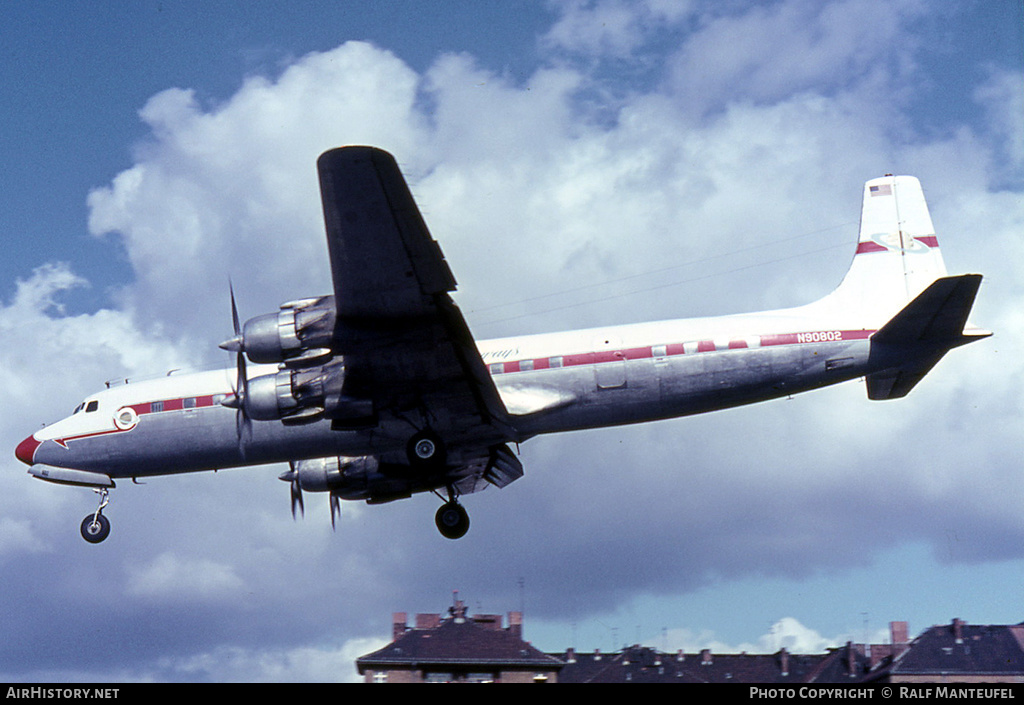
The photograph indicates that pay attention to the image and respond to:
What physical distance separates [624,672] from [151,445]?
3319 centimetres

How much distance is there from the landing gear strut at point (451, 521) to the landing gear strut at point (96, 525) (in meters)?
8.88

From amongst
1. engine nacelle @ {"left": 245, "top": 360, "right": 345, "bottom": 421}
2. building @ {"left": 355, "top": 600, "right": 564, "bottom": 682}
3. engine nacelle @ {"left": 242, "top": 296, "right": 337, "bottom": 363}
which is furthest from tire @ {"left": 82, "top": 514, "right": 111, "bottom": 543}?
building @ {"left": 355, "top": 600, "right": 564, "bottom": 682}

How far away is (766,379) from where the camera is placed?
25.1m

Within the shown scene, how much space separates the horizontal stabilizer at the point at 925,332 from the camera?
2350 cm

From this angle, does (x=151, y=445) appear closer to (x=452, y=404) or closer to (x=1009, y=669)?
(x=452, y=404)

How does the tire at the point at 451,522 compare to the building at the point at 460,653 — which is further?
the building at the point at 460,653

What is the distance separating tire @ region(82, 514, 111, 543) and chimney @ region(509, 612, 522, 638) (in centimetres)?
2345

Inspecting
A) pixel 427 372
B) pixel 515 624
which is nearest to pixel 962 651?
pixel 515 624

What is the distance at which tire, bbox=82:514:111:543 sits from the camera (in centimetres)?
2834

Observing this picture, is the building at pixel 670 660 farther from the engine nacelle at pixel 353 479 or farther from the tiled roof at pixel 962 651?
the engine nacelle at pixel 353 479

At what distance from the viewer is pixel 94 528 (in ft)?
93.1

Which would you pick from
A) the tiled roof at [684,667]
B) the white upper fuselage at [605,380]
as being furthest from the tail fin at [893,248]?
the tiled roof at [684,667]
